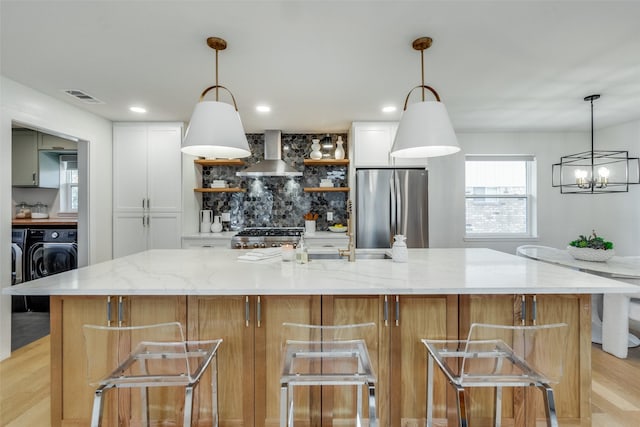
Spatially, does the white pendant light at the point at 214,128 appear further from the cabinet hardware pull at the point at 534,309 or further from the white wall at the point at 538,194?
the white wall at the point at 538,194

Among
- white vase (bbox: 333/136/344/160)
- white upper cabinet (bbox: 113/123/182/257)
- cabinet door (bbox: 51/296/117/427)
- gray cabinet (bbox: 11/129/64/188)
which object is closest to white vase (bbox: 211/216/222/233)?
white upper cabinet (bbox: 113/123/182/257)

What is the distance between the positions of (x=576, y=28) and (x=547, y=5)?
0.41 meters

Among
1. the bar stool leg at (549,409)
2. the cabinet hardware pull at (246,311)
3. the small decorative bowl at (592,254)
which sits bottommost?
the bar stool leg at (549,409)

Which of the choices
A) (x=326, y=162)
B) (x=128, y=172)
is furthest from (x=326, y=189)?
(x=128, y=172)

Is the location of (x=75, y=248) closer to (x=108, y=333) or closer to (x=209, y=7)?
(x=108, y=333)

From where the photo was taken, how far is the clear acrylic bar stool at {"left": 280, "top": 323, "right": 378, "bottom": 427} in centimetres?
127

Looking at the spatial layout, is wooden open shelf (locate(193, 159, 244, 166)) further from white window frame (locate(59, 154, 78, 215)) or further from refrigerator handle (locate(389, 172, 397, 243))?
refrigerator handle (locate(389, 172, 397, 243))

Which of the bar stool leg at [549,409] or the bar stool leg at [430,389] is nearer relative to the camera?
the bar stool leg at [549,409]

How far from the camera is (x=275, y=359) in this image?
1.73 m

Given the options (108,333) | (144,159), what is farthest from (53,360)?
(144,159)

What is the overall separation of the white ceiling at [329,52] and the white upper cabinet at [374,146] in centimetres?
52

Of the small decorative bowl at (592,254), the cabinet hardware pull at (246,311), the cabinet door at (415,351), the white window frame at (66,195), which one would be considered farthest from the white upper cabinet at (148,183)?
the small decorative bowl at (592,254)

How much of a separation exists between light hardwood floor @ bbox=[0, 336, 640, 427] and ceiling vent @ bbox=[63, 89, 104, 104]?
243cm

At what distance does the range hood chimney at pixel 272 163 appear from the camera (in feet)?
14.3
